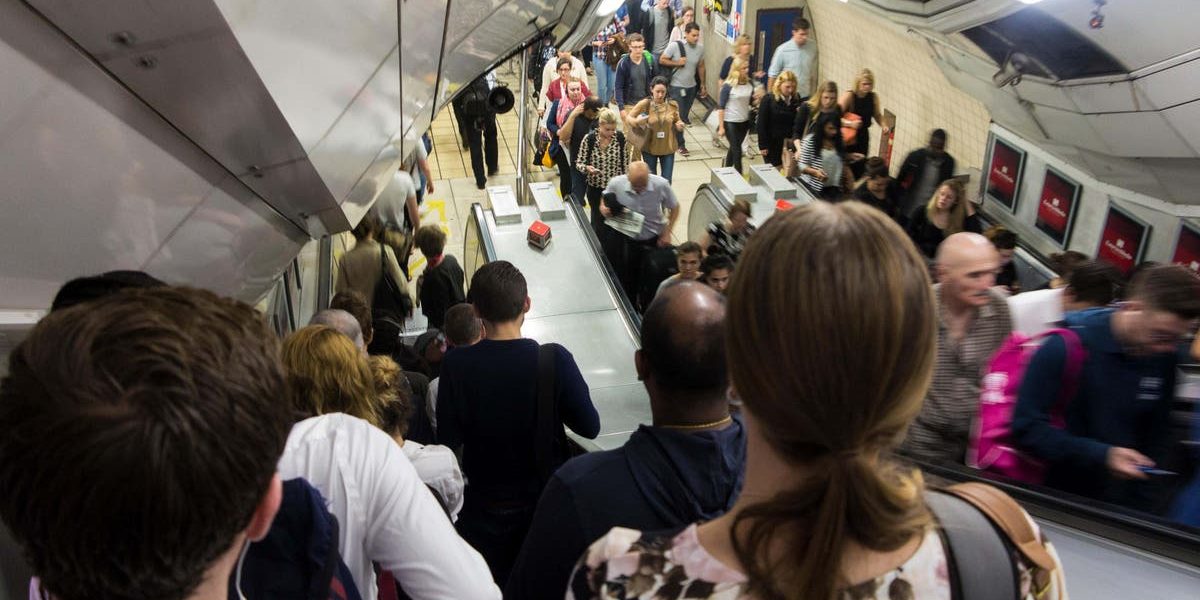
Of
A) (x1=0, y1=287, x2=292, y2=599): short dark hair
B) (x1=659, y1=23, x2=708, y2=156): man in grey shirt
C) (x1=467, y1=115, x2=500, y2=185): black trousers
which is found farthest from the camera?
(x1=659, y1=23, x2=708, y2=156): man in grey shirt

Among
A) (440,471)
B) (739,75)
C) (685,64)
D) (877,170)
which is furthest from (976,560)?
(685,64)

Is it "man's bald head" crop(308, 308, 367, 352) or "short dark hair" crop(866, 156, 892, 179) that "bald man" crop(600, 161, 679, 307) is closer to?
"short dark hair" crop(866, 156, 892, 179)

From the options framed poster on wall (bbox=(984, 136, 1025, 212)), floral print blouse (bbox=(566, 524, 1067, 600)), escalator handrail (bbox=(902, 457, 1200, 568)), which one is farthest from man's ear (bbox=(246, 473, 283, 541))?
framed poster on wall (bbox=(984, 136, 1025, 212))

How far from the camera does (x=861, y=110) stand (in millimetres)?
9711

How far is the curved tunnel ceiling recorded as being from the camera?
18.8 feet

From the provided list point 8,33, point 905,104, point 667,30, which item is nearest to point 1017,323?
point 8,33

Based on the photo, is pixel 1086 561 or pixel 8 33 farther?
pixel 1086 561

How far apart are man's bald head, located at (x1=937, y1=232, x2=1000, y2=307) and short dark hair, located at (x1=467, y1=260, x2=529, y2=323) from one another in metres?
1.63

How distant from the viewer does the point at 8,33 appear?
1664 millimetres

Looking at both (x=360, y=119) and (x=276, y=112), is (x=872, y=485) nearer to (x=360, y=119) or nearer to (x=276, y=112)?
(x=276, y=112)

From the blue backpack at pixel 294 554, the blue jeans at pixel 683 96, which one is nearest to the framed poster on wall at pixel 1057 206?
the blue jeans at pixel 683 96

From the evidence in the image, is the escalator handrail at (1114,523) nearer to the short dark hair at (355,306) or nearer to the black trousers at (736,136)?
the short dark hair at (355,306)

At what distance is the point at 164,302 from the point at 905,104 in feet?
35.8

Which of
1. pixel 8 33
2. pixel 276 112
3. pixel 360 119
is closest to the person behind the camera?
pixel 8 33
